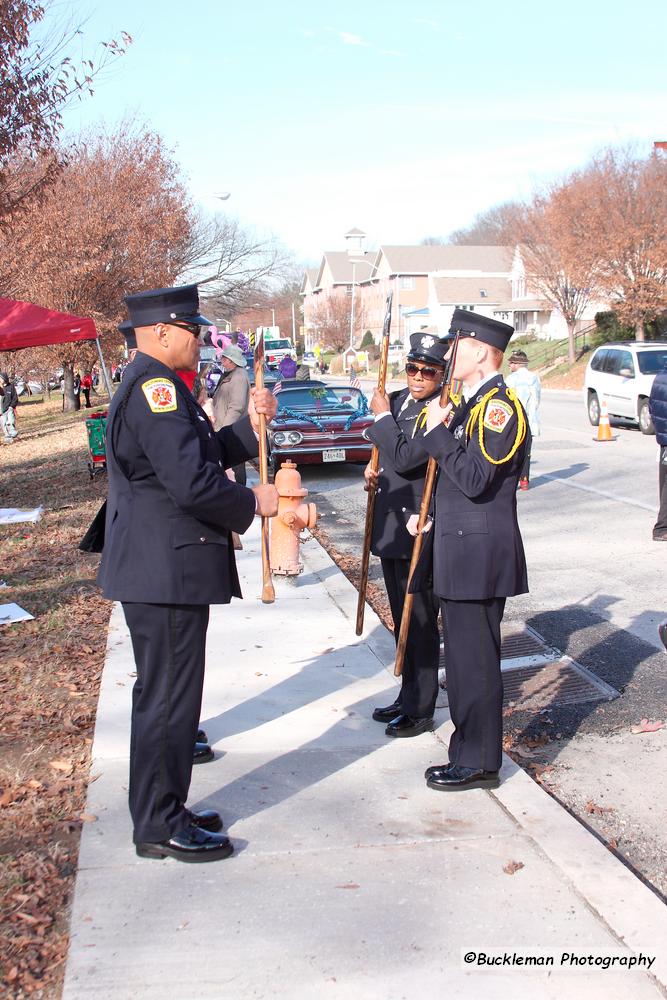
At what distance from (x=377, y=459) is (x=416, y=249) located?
8733 centimetres

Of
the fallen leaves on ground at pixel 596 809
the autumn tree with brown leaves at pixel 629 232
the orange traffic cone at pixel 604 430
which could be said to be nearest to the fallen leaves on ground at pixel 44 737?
the fallen leaves on ground at pixel 596 809

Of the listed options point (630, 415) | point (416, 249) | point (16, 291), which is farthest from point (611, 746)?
point (416, 249)

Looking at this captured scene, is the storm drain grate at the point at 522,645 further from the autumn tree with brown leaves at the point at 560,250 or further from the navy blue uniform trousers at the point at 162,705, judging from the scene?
→ the autumn tree with brown leaves at the point at 560,250

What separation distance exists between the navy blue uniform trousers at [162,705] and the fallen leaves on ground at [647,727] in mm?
2608

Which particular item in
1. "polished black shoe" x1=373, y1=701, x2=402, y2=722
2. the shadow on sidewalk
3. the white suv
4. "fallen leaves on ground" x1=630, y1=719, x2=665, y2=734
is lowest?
"fallen leaves on ground" x1=630, y1=719, x2=665, y2=734

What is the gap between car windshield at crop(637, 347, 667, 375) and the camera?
20.1 meters

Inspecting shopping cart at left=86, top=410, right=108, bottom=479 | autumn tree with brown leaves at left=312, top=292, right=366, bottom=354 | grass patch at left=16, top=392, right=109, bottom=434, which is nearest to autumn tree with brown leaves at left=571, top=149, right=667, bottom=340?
grass patch at left=16, top=392, right=109, bottom=434

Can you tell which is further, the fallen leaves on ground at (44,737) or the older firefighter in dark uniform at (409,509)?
the older firefighter in dark uniform at (409,509)

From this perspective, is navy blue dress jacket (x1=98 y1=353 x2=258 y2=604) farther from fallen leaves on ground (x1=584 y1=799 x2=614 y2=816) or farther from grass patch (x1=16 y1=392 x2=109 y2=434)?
grass patch (x1=16 y1=392 x2=109 y2=434)

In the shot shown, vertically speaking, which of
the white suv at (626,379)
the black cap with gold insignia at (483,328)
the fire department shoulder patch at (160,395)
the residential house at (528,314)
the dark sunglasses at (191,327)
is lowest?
the white suv at (626,379)

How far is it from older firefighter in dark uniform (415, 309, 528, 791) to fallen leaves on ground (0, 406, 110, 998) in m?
1.56

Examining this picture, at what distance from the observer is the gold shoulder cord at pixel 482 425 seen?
12.8ft

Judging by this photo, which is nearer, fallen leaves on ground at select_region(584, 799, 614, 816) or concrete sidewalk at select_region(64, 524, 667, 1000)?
concrete sidewalk at select_region(64, 524, 667, 1000)

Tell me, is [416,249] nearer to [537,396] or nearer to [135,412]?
[537,396]
